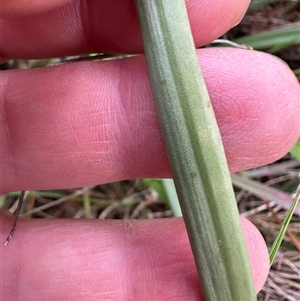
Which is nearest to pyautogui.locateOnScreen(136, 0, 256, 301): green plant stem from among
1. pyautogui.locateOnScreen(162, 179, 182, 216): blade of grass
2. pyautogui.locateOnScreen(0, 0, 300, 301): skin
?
pyautogui.locateOnScreen(0, 0, 300, 301): skin

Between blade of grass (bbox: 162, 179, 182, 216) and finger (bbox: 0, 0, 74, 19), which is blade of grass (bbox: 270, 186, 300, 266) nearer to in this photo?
blade of grass (bbox: 162, 179, 182, 216)

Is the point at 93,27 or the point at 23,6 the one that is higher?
the point at 23,6

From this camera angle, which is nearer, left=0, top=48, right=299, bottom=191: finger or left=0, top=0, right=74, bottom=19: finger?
left=0, top=0, right=74, bottom=19: finger

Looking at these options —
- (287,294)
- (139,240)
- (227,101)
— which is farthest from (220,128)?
(287,294)

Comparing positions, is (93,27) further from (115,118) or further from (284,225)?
(284,225)

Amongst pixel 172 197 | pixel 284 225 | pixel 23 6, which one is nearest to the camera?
pixel 23 6

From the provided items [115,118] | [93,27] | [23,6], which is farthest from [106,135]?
[23,6]

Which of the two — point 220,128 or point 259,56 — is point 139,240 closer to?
point 220,128
